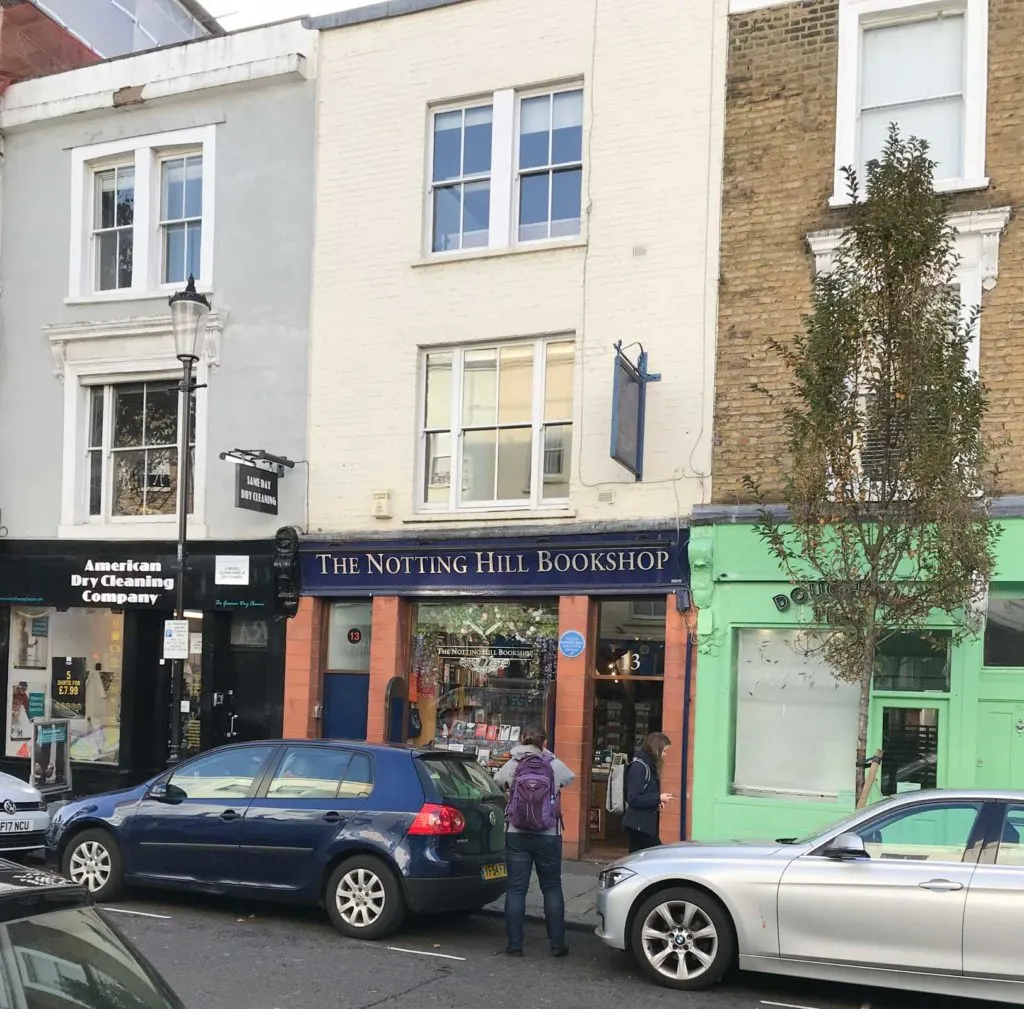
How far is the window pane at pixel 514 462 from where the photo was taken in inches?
575

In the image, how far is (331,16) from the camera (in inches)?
622

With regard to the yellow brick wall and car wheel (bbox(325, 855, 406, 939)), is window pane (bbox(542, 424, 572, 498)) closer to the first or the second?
the yellow brick wall

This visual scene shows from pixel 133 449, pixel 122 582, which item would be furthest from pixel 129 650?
pixel 133 449

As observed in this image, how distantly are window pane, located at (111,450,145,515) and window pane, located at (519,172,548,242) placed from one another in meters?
6.03

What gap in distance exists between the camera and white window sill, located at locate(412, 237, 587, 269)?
14.3 m

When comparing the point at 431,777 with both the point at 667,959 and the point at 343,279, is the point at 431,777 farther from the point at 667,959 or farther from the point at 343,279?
the point at 343,279

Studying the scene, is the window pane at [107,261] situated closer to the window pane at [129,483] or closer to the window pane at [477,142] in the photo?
the window pane at [129,483]

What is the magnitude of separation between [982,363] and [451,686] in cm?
700

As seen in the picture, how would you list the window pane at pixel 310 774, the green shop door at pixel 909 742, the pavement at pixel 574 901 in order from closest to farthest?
the window pane at pixel 310 774 → the pavement at pixel 574 901 → the green shop door at pixel 909 742

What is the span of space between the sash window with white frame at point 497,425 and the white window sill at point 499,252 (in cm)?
104

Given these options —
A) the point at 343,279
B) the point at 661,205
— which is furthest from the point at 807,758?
the point at 343,279

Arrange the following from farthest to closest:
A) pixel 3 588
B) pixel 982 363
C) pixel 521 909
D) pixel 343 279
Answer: pixel 3 588 < pixel 343 279 < pixel 982 363 < pixel 521 909

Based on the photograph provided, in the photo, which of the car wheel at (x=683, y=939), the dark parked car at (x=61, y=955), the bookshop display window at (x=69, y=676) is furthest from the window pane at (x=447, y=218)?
the dark parked car at (x=61, y=955)

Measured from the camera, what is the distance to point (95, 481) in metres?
17.1
